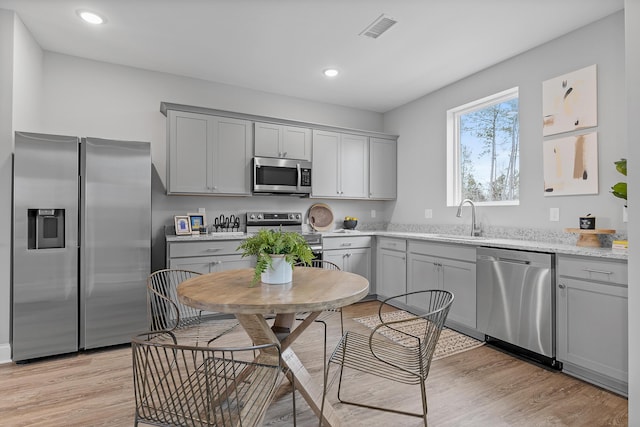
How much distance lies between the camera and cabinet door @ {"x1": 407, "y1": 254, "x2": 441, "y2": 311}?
363 cm

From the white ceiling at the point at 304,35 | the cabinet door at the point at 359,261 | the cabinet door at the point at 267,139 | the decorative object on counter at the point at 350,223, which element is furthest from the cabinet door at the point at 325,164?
the cabinet door at the point at 359,261

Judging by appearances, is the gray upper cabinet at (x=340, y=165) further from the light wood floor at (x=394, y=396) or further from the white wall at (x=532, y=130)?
the light wood floor at (x=394, y=396)

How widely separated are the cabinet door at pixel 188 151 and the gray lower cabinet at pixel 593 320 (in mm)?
3515

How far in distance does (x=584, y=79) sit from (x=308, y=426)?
344 centimetres

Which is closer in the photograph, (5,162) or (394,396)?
(394,396)

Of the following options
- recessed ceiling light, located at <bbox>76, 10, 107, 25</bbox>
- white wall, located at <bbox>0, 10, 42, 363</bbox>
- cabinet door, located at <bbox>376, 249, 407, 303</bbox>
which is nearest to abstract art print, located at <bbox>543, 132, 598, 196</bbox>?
cabinet door, located at <bbox>376, 249, 407, 303</bbox>

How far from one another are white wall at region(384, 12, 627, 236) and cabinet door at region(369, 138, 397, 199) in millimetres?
200

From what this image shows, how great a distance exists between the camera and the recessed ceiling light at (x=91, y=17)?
2.79 metres

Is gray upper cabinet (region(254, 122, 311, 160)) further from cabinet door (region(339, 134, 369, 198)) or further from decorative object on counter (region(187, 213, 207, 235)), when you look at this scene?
decorative object on counter (region(187, 213, 207, 235))

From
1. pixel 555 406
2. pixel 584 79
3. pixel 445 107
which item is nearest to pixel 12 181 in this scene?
pixel 555 406

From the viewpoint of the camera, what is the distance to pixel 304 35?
10.2ft

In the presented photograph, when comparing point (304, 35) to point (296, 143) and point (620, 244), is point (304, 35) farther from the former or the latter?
point (620, 244)

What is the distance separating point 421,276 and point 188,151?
117 inches

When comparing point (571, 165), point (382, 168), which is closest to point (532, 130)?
point (571, 165)
